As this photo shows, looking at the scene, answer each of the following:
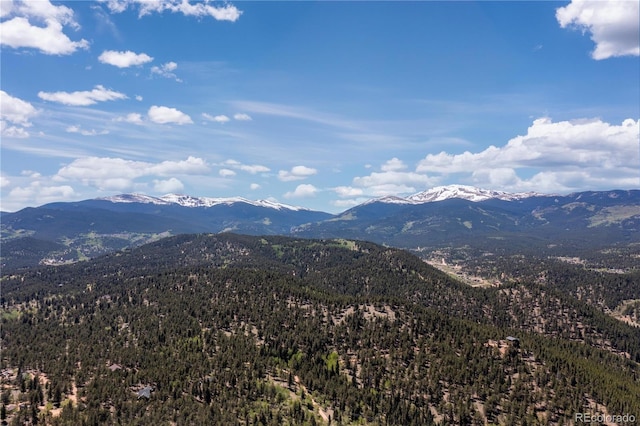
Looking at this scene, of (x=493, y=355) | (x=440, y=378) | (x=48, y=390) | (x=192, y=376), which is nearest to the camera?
(x=48, y=390)

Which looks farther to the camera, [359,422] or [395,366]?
[395,366]

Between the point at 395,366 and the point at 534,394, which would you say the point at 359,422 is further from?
the point at 534,394

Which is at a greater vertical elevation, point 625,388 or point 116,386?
point 116,386

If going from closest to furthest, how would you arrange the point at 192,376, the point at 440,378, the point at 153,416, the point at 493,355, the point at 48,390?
the point at 153,416
the point at 48,390
the point at 192,376
the point at 440,378
the point at 493,355

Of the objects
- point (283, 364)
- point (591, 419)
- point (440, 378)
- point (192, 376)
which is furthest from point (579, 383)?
point (192, 376)

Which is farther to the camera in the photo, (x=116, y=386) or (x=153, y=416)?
(x=116, y=386)

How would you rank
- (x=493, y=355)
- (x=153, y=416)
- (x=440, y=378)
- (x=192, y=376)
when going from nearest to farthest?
1. (x=153, y=416)
2. (x=192, y=376)
3. (x=440, y=378)
4. (x=493, y=355)

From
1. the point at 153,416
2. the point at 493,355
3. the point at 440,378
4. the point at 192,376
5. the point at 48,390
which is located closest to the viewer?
the point at 153,416

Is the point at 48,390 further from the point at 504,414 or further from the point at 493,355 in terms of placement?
the point at 493,355

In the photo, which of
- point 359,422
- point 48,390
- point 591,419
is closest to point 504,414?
point 591,419
